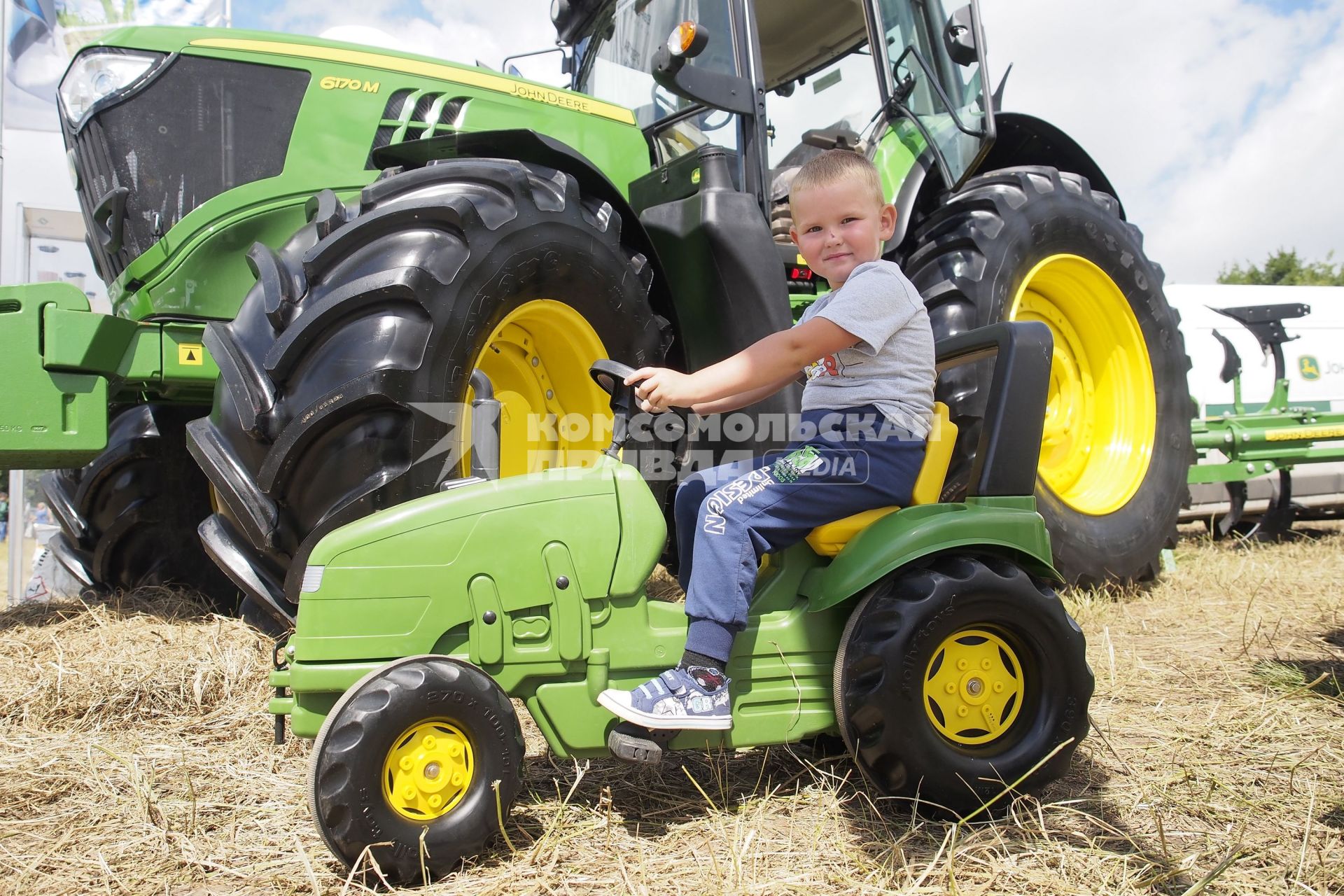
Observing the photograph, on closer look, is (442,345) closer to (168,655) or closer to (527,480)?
(527,480)

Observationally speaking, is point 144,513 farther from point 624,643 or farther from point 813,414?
point 813,414

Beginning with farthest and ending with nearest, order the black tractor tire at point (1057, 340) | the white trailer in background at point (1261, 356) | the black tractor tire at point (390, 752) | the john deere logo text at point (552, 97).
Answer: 1. the white trailer in background at point (1261, 356)
2. the john deere logo text at point (552, 97)
3. the black tractor tire at point (1057, 340)
4. the black tractor tire at point (390, 752)

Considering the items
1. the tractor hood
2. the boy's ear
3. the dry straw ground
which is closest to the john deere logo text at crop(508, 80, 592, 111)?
the tractor hood

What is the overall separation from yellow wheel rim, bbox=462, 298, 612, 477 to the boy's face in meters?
0.89

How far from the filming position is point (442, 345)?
86.6 inches

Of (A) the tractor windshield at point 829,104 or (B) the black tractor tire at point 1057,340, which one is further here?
(A) the tractor windshield at point 829,104

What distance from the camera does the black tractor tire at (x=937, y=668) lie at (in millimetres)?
1733

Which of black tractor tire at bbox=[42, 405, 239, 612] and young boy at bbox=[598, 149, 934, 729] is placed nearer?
young boy at bbox=[598, 149, 934, 729]

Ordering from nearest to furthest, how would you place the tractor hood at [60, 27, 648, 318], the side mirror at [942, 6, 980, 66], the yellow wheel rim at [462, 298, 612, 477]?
the yellow wheel rim at [462, 298, 612, 477]
the tractor hood at [60, 27, 648, 318]
the side mirror at [942, 6, 980, 66]

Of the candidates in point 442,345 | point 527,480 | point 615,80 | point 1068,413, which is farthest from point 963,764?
point 615,80

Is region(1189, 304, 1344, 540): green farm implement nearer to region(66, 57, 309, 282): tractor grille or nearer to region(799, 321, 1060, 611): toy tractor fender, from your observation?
region(799, 321, 1060, 611): toy tractor fender

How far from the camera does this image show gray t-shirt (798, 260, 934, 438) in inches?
70.9

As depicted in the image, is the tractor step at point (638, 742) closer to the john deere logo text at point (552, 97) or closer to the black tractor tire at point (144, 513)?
the black tractor tire at point (144, 513)

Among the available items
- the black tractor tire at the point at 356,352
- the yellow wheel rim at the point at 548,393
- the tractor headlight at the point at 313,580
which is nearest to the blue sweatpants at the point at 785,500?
the tractor headlight at the point at 313,580
